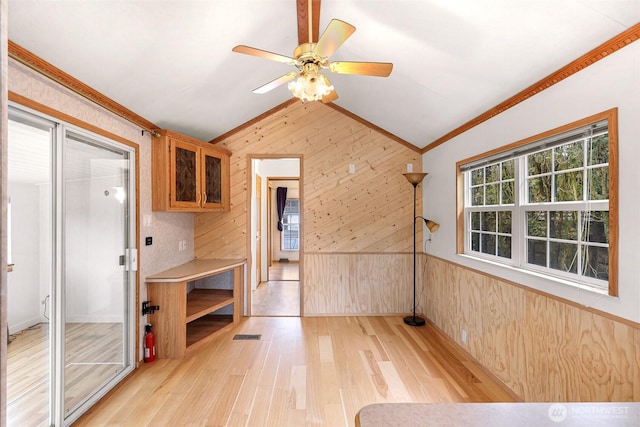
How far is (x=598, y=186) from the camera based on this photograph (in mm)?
1847

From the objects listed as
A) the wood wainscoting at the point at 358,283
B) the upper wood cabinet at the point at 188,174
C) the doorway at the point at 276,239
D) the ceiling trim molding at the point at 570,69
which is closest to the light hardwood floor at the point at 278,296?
the doorway at the point at 276,239

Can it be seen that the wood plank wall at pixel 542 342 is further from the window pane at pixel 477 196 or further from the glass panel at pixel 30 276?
the glass panel at pixel 30 276

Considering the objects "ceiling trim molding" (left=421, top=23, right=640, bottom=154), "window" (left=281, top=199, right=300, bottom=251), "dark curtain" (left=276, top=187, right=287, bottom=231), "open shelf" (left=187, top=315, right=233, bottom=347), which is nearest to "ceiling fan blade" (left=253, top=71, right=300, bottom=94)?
"ceiling trim molding" (left=421, top=23, right=640, bottom=154)

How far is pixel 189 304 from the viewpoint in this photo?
370cm

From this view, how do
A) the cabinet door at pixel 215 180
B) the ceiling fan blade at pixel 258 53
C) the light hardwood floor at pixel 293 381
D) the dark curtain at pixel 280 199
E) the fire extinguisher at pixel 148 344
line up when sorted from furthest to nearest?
the dark curtain at pixel 280 199 → the cabinet door at pixel 215 180 → the fire extinguisher at pixel 148 344 → the light hardwood floor at pixel 293 381 → the ceiling fan blade at pixel 258 53

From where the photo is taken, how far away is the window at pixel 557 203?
5.85 ft

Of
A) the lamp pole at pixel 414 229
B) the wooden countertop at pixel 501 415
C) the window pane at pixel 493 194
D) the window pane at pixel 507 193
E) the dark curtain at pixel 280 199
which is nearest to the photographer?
the wooden countertop at pixel 501 415

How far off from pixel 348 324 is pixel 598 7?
145 inches

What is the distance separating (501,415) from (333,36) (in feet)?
5.85

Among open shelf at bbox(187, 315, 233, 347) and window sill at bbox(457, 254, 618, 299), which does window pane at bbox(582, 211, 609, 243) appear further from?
open shelf at bbox(187, 315, 233, 347)

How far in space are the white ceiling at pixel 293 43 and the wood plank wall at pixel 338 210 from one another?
3.30 feet

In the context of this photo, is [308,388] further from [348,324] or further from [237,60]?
[237,60]

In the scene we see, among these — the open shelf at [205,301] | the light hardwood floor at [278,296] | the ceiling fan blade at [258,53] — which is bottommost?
the light hardwood floor at [278,296]

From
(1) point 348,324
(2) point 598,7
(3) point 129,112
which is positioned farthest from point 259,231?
(2) point 598,7
